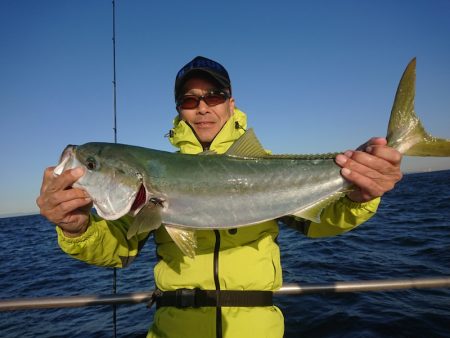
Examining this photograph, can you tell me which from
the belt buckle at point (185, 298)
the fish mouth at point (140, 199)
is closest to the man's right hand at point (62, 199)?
the fish mouth at point (140, 199)

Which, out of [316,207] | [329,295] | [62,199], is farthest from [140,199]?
[329,295]

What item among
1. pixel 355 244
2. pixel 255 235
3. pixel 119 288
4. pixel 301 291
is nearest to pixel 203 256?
pixel 255 235

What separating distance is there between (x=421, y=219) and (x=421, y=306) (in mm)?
13143

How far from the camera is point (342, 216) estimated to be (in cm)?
341

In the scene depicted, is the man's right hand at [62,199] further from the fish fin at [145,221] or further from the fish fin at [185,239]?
the fish fin at [185,239]

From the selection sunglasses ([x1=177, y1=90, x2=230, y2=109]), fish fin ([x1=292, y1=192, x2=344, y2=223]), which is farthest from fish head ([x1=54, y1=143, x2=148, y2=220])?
fish fin ([x1=292, y1=192, x2=344, y2=223])

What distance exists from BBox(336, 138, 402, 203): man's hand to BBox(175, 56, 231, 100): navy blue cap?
2042mm

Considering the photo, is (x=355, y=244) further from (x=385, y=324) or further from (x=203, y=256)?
(x=203, y=256)

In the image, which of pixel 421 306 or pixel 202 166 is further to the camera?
pixel 421 306

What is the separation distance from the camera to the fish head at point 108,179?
309cm

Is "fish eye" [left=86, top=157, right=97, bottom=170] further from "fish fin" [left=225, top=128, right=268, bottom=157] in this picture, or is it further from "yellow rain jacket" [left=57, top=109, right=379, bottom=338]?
"fish fin" [left=225, top=128, right=268, bottom=157]

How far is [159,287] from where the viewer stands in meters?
3.55

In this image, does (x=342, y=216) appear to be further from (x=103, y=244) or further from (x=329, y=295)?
(x=329, y=295)

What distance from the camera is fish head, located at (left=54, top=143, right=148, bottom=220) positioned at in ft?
A: 10.2
